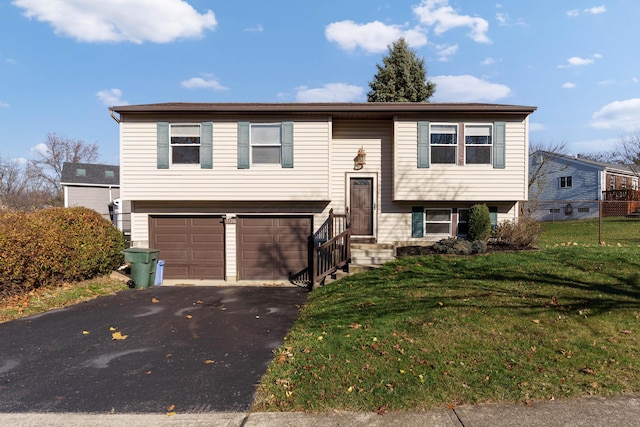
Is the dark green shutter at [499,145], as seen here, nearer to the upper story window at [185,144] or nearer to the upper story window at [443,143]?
the upper story window at [443,143]

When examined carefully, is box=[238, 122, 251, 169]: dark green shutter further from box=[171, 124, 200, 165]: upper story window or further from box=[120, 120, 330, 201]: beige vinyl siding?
box=[171, 124, 200, 165]: upper story window

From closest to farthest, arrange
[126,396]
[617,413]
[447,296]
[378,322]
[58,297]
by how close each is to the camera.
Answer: [617,413] < [126,396] < [378,322] < [447,296] < [58,297]

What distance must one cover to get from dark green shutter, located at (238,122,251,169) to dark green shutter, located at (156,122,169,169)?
7.15ft

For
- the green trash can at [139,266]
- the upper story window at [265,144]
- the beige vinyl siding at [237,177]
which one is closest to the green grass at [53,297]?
the green trash can at [139,266]

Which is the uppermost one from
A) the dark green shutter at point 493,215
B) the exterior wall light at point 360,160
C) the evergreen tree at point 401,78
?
the evergreen tree at point 401,78

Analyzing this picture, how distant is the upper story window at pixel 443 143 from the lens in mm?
10429

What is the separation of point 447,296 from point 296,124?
657 cm

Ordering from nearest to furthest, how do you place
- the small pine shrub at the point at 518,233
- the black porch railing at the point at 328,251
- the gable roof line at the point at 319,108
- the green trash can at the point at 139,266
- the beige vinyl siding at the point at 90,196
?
the black porch railing at the point at 328,251 → the green trash can at the point at 139,266 → the small pine shrub at the point at 518,233 → the gable roof line at the point at 319,108 → the beige vinyl siding at the point at 90,196

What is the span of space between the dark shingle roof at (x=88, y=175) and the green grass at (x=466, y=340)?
25.1m

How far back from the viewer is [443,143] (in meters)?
10.5

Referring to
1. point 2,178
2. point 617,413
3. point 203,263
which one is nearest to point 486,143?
point 617,413

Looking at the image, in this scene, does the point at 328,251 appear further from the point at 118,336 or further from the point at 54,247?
the point at 54,247

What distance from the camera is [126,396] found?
368 cm

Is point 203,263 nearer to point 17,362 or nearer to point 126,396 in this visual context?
point 17,362
